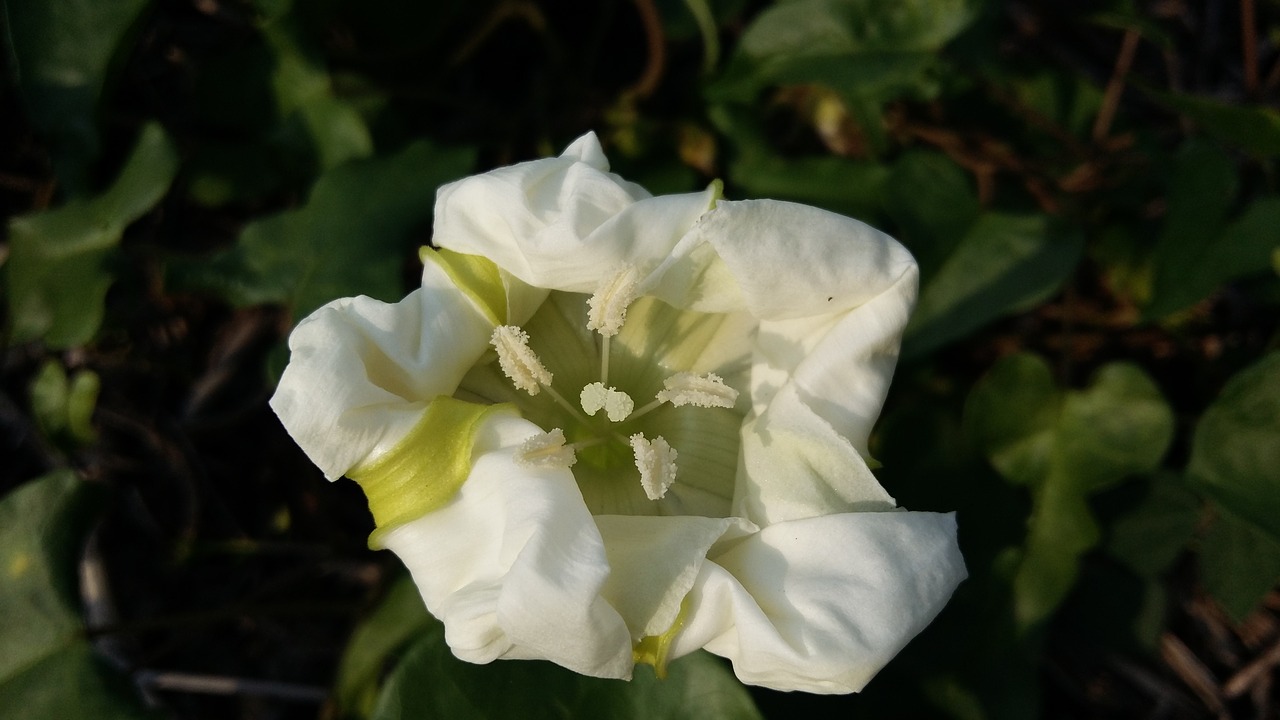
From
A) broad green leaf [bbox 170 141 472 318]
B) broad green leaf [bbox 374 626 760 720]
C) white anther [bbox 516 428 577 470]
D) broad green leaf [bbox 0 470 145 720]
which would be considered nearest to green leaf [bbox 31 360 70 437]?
broad green leaf [bbox 0 470 145 720]

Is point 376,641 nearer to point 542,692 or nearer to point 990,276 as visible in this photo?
point 542,692

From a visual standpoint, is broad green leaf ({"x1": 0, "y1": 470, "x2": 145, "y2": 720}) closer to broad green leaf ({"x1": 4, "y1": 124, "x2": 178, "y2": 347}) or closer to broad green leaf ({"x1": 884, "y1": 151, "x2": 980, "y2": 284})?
broad green leaf ({"x1": 4, "y1": 124, "x2": 178, "y2": 347})

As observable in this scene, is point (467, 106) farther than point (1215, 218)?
Yes

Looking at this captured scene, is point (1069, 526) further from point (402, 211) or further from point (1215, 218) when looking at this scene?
point (402, 211)

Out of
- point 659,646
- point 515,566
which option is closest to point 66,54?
point 515,566

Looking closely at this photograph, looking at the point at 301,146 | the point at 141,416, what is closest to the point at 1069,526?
the point at 301,146

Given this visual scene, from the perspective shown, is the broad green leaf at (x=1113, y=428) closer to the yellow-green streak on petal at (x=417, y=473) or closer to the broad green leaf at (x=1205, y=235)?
the broad green leaf at (x=1205, y=235)
